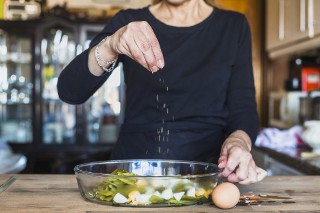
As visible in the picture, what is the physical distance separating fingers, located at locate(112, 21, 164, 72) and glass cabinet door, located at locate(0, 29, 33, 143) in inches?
135

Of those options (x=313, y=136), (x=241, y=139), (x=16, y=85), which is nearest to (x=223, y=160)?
(x=241, y=139)

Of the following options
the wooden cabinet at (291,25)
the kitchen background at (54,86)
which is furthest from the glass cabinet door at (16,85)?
the wooden cabinet at (291,25)

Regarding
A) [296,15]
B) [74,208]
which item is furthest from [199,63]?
[296,15]

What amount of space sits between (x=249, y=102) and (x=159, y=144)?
277 mm

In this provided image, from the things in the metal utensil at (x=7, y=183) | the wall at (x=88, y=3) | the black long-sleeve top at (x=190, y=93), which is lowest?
the metal utensil at (x=7, y=183)

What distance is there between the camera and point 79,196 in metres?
1.00

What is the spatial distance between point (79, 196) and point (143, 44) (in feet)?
1.06

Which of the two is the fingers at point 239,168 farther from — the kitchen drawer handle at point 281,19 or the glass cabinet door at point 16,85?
the glass cabinet door at point 16,85

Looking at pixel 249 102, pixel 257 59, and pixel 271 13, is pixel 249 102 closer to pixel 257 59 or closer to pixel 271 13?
pixel 271 13

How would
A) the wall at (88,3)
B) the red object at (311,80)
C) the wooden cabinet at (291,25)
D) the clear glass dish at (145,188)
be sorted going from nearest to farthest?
the clear glass dish at (145,188) < the wooden cabinet at (291,25) < the red object at (311,80) < the wall at (88,3)

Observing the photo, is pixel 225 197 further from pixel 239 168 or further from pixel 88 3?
pixel 88 3

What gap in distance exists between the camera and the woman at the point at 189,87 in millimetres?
1396

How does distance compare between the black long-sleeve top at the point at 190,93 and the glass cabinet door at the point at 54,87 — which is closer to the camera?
the black long-sleeve top at the point at 190,93

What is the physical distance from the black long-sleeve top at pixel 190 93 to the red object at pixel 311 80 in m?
2.25
